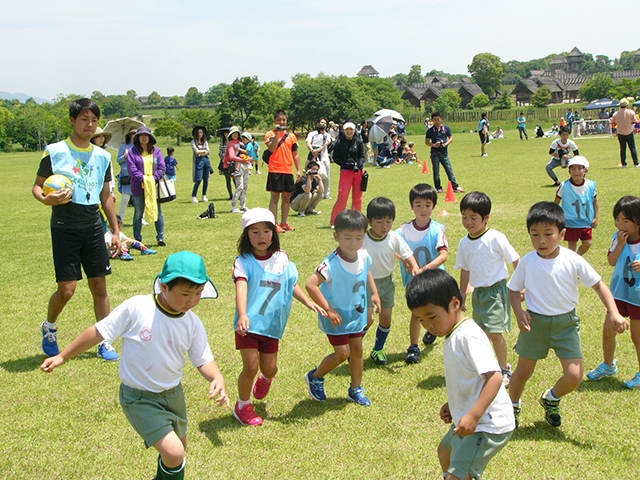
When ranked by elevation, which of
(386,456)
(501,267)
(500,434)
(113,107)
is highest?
(113,107)

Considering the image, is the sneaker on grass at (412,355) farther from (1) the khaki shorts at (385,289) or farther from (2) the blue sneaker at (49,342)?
(2) the blue sneaker at (49,342)

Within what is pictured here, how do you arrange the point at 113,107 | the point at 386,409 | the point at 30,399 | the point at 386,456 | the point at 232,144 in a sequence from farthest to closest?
the point at 113,107, the point at 232,144, the point at 30,399, the point at 386,409, the point at 386,456

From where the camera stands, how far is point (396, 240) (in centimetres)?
559

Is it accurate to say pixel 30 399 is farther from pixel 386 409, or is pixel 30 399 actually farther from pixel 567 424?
pixel 567 424

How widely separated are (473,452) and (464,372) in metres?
0.40

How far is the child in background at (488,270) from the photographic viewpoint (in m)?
5.09

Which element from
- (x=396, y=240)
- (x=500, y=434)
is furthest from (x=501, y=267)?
(x=500, y=434)

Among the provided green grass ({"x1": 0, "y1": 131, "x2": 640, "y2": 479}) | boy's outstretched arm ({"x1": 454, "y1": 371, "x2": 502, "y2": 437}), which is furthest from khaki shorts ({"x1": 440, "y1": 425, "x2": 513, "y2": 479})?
green grass ({"x1": 0, "y1": 131, "x2": 640, "y2": 479})

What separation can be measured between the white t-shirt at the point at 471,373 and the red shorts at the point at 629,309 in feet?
7.76

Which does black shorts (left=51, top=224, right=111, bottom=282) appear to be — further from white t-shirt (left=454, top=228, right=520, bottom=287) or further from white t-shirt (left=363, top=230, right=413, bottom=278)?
white t-shirt (left=454, top=228, right=520, bottom=287)

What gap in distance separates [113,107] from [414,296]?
8014 inches

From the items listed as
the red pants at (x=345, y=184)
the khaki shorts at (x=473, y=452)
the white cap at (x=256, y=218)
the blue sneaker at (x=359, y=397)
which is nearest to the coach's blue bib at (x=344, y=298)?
the blue sneaker at (x=359, y=397)

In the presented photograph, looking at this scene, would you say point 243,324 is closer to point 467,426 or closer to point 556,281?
point 467,426

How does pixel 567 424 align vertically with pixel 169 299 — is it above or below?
below
